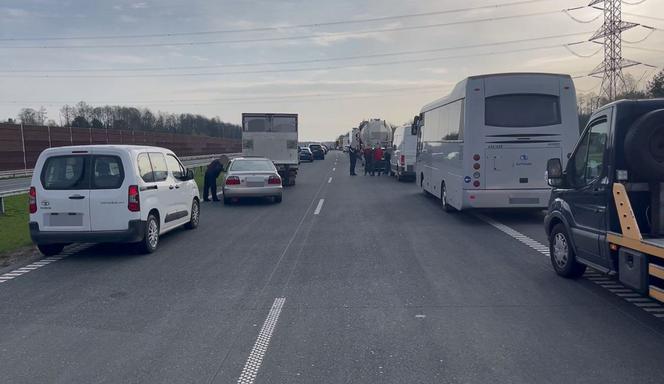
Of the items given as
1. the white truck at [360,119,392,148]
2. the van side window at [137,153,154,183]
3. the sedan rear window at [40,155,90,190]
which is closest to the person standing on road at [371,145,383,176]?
the white truck at [360,119,392,148]

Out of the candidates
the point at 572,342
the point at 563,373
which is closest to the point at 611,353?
the point at 572,342

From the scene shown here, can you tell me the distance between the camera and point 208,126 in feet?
316

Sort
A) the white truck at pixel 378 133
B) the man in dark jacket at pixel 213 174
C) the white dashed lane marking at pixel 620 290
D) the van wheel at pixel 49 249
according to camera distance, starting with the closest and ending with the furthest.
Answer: the white dashed lane marking at pixel 620 290 → the van wheel at pixel 49 249 → the man in dark jacket at pixel 213 174 → the white truck at pixel 378 133

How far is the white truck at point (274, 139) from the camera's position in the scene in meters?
26.3

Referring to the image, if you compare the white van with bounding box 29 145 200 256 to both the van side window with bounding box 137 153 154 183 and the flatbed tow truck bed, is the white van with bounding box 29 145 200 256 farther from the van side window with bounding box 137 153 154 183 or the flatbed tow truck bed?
the flatbed tow truck bed

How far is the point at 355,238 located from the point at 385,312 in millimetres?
5111

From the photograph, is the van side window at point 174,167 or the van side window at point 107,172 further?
the van side window at point 174,167

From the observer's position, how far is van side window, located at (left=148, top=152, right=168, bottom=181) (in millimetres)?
10742

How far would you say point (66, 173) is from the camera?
9.51 metres

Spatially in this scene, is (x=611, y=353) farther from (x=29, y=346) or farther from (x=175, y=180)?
(x=175, y=180)

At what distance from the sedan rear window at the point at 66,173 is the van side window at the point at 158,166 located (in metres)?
1.36

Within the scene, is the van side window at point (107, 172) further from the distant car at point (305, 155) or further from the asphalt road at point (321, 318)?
the distant car at point (305, 155)

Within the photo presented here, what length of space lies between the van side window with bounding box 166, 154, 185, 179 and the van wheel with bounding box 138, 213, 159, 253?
5.32 feet

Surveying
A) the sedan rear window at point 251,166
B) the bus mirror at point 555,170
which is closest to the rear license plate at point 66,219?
the bus mirror at point 555,170
